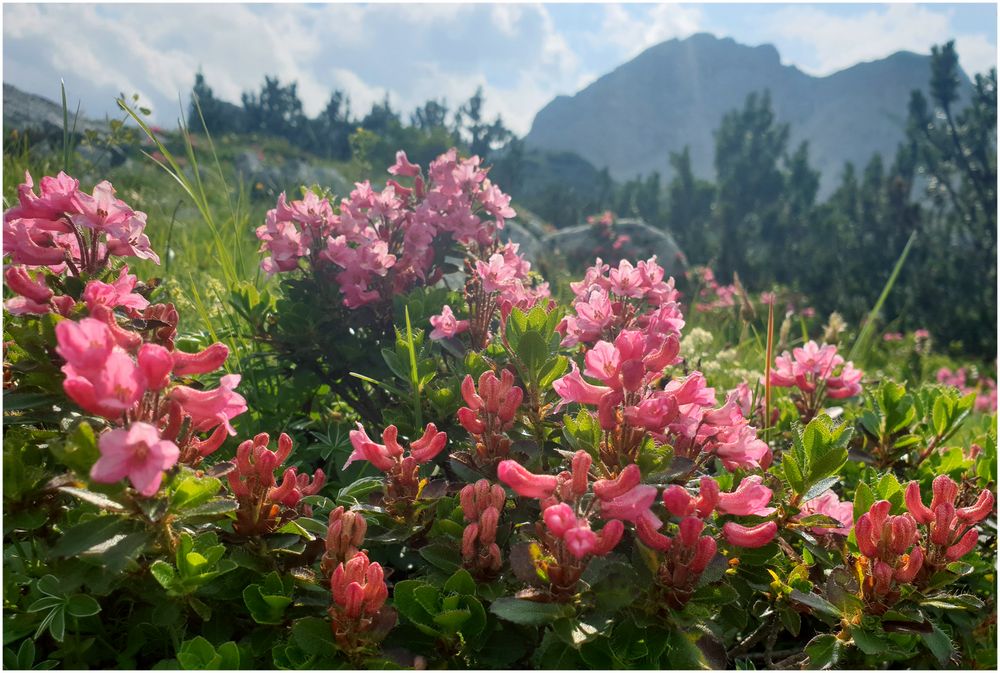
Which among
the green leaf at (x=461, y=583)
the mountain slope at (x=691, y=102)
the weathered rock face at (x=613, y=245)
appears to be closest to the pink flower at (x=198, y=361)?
the green leaf at (x=461, y=583)

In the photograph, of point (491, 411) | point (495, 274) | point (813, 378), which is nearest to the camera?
point (491, 411)

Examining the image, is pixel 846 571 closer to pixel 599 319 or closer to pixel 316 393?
pixel 599 319

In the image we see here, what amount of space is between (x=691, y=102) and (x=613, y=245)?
9278 centimetres

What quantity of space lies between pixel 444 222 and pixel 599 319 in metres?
0.83

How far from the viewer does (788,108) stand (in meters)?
86.7

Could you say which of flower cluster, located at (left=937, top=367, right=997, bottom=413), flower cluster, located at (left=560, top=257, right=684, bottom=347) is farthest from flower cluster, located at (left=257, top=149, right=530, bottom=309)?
flower cluster, located at (left=937, top=367, right=997, bottom=413)

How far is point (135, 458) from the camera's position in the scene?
0.74 m

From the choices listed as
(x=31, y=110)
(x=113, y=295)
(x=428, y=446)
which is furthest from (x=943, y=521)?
(x=31, y=110)

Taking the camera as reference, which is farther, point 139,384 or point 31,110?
point 31,110

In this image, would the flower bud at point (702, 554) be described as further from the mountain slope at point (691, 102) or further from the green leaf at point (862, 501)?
the mountain slope at point (691, 102)

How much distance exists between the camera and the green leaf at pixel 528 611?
78 cm

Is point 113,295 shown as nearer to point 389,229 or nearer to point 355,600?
point 355,600

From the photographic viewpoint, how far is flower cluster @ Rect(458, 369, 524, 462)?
1.02 m

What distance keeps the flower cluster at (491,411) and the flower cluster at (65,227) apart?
2.45 feet
